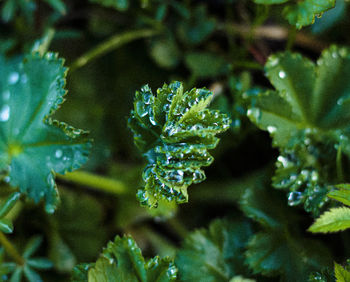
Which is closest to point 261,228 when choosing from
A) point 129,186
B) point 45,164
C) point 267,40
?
point 129,186

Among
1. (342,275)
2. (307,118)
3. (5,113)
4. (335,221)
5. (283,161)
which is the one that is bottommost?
(342,275)

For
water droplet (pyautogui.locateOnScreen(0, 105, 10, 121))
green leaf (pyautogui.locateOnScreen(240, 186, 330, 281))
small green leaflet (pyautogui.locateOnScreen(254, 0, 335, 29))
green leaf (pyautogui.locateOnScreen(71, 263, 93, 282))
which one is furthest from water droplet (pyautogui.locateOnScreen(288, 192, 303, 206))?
water droplet (pyautogui.locateOnScreen(0, 105, 10, 121))

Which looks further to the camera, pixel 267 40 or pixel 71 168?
pixel 267 40

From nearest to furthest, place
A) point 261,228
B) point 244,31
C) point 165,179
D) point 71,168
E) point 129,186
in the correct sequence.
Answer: point 165,179 < point 71,168 < point 261,228 < point 129,186 < point 244,31

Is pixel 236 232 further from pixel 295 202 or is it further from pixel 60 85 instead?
pixel 60 85

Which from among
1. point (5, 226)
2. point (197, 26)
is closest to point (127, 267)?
point (5, 226)

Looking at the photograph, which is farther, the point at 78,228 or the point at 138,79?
the point at 138,79

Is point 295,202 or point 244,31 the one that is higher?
point 244,31

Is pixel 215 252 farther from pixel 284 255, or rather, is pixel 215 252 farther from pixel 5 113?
pixel 5 113
